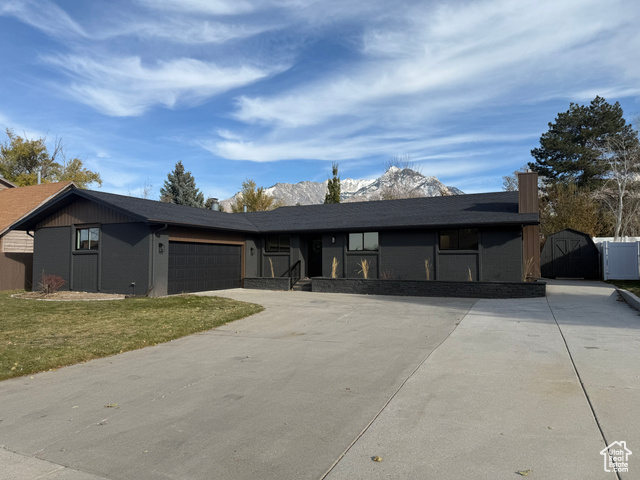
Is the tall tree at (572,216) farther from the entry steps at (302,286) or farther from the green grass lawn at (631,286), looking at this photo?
the entry steps at (302,286)

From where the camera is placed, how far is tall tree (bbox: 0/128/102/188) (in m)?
38.8

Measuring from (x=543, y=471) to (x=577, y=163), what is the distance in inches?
1541

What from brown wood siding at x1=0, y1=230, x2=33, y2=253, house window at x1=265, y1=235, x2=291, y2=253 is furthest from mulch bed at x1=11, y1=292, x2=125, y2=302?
house window at x1=265, y1=235, x2=291, y2=253

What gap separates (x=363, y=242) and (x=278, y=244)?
454 centimetres

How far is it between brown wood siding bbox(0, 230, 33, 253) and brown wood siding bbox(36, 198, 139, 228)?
330 cm

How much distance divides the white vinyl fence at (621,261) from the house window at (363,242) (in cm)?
1167

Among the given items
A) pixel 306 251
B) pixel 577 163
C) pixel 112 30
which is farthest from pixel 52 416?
pixel 577 163

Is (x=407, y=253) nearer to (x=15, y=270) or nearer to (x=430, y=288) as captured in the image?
(x=430, y=288)

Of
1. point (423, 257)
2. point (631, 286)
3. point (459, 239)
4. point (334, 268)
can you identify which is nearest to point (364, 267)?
point (334, 268)

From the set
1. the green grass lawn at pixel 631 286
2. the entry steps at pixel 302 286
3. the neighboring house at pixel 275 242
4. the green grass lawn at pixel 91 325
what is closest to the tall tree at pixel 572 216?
the green grass lawn at pixel 631 286

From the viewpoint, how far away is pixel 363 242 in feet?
59.4

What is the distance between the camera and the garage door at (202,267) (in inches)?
640

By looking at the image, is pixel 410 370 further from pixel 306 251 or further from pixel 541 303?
pixel 306 251

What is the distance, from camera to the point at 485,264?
15.9 m
